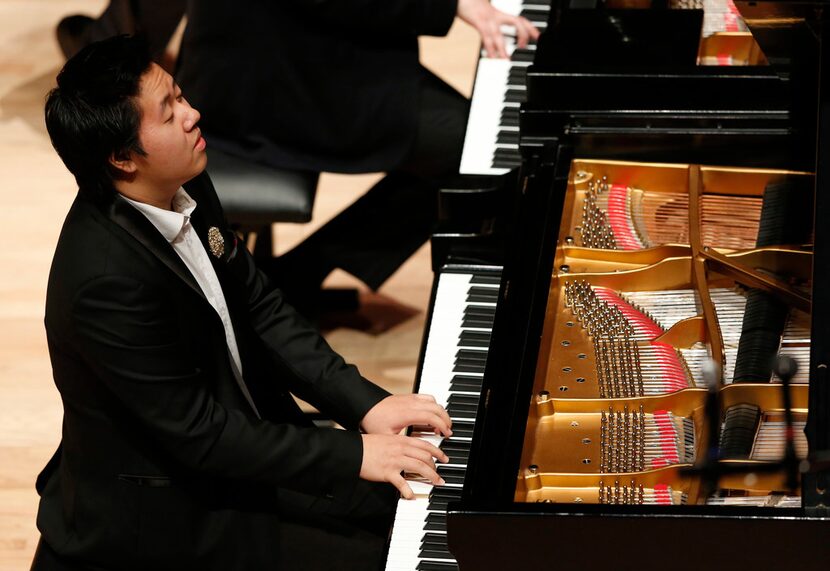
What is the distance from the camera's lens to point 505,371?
212cm

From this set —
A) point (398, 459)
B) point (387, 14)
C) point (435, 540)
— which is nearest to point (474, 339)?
point (398, 459)

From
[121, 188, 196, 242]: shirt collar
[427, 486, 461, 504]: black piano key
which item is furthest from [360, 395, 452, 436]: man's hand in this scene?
[121, 188, 196, 242]: shirt collar

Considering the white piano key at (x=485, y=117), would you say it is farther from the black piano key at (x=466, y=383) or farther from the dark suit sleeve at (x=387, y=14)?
the black piano key at (x=466, y=383)

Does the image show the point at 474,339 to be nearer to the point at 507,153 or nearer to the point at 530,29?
the point at 507,153

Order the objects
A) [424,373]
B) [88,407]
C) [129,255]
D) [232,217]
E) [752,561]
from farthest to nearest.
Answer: [232,217], [424,373], [88,407], [129,255], [752,561]

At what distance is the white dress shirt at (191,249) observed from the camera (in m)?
2.11

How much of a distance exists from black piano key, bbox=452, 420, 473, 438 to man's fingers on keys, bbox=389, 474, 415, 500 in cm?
16

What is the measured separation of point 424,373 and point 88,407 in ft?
2.02

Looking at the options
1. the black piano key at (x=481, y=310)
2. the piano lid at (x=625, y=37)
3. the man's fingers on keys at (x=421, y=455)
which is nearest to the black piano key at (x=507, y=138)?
the piano lid at (x=625, y=37)

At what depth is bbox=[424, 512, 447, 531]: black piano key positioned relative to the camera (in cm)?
209

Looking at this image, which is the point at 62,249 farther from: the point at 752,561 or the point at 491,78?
the point at 491,78

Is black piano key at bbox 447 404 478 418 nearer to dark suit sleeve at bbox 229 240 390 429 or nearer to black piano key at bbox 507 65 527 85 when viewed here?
Answer: dark suit sleeve at bbox 229 240 390 429

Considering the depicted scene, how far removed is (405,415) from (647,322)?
53 centimetres

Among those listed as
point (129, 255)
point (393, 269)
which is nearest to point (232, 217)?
point (393, 269)
